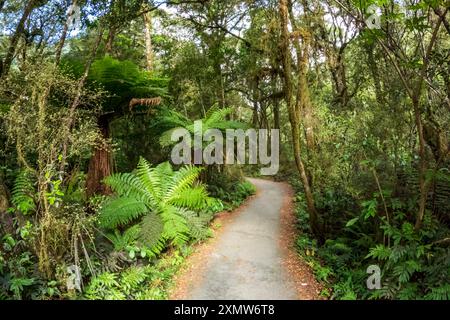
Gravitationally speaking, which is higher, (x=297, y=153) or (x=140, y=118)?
(x=140, y=118)

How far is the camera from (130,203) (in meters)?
6.33

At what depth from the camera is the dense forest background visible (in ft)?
15.7

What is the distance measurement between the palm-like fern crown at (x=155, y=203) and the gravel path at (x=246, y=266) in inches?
31.4

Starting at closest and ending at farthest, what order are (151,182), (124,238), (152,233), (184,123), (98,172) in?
(124,238) → (152,233) → (151,182) → (98,172) → (184,123)

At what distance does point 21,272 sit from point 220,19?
1100cm

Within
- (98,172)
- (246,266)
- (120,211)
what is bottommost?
(246,266)

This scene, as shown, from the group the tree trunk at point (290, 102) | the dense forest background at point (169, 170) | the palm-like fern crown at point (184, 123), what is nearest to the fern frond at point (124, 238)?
the dense forest background at point (169, 170)

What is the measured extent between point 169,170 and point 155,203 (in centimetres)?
95

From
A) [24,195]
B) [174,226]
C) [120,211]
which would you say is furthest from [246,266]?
[24,195]

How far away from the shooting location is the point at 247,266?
6.10 meters

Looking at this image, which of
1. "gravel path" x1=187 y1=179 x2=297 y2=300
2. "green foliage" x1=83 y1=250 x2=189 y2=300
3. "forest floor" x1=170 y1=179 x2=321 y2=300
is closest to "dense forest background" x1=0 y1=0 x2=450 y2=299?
"green foliage" x1=83 y1=250 x2=189 y2=300

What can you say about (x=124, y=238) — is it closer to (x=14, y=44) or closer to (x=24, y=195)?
(x=24, y=195)
